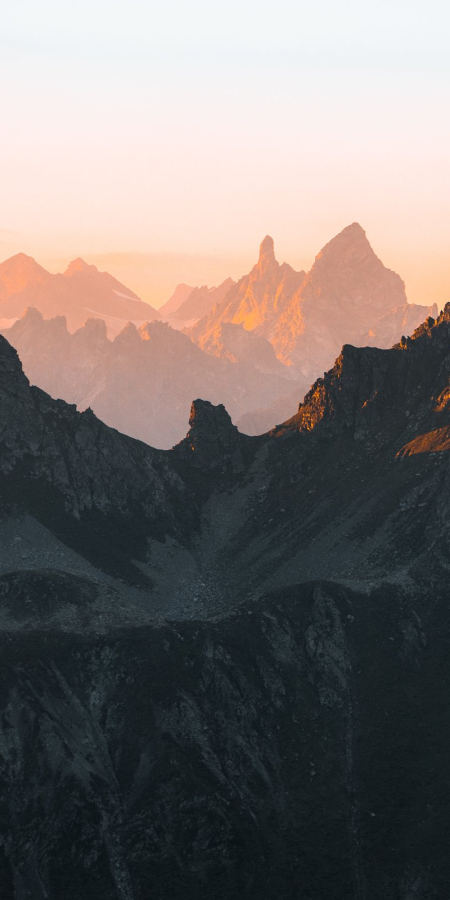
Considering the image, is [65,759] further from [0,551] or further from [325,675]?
[0,551]

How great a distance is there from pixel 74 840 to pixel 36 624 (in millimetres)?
44619

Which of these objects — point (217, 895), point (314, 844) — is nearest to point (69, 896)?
point (217, 895)

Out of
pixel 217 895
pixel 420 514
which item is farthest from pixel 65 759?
pixel 420 514

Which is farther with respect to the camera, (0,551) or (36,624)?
(0,551)

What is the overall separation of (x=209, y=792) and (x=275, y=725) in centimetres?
1926

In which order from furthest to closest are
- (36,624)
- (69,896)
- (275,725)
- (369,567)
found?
(369,567) → (36,624) → (275,725) → (69,896)

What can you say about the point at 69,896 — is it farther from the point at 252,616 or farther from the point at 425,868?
the point at 252,616

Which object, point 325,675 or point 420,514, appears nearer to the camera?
point 325,675

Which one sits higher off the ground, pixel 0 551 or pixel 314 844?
pixel 0 551

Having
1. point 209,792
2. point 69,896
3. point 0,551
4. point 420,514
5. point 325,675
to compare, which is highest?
point 420,514

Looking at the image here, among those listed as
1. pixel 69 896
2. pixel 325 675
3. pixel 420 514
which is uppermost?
pixel 420 514

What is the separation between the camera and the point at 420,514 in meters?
193

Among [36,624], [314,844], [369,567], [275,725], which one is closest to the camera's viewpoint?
[314,844]

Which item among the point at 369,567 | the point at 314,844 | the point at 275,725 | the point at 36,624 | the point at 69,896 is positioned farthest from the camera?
the point at 369,567
